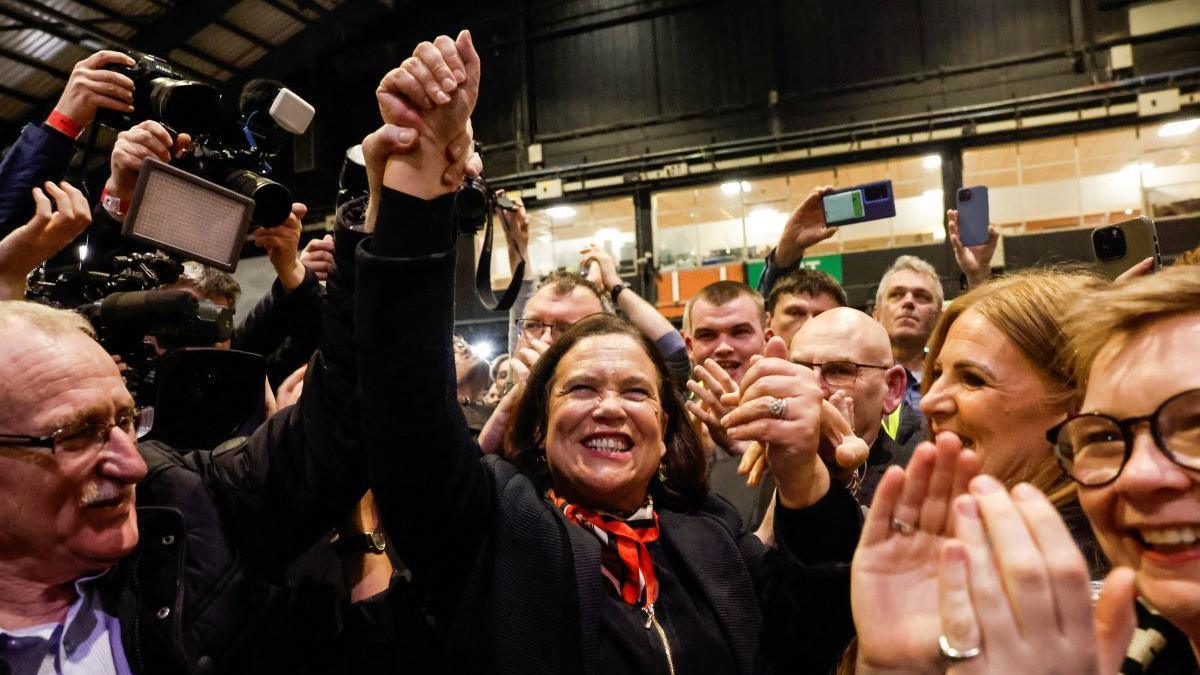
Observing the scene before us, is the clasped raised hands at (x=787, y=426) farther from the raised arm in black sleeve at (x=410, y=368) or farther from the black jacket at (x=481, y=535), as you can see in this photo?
the raised arm in black sleeve at (x=410, y=368)

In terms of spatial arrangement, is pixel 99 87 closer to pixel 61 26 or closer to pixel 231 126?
pixel 231 126

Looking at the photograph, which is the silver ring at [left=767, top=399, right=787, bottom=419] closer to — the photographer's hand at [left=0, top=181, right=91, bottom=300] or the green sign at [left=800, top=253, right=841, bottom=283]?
the photographer's hand at [left=0, top=181, right=91, bottom=300]

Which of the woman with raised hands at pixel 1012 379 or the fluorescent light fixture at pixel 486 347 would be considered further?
the fluorescent light fixture at pixel 486 347

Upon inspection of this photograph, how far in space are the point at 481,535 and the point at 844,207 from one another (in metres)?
2.16

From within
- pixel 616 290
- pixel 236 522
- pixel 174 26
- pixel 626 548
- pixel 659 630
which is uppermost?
pixel 174 26

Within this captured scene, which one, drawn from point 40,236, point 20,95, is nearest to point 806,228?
point 40,236

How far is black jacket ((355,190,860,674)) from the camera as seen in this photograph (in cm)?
122

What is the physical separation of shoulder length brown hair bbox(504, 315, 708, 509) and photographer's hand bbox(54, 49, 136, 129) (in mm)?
1140

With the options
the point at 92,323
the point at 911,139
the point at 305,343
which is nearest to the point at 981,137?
the point at 911,139

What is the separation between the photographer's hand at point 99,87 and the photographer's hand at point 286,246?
407 millimetres

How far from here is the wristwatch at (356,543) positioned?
1.91 meters

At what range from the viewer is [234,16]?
39.6 feet

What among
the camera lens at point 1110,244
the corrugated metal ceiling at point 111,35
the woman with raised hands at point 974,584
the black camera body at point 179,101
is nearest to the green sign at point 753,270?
the corrugated metal ceiling at point 111,35

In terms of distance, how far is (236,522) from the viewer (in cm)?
142
